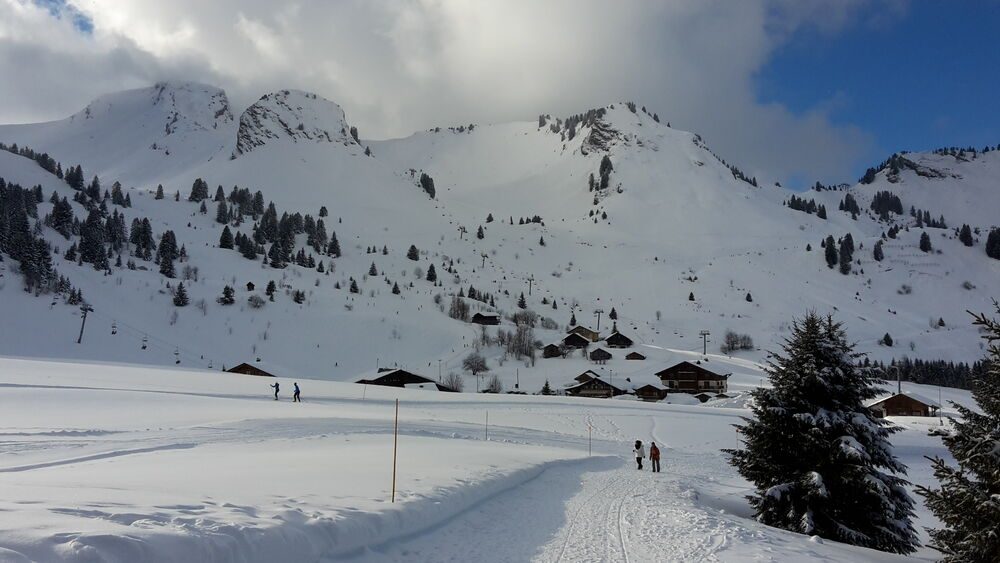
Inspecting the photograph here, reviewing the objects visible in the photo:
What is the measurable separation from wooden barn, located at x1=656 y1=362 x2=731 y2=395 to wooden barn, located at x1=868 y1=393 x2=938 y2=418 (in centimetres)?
1904

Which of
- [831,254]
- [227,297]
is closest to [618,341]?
[227,297]

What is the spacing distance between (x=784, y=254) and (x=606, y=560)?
19462 centimetres

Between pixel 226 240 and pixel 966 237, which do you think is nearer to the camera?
pixel 226 240

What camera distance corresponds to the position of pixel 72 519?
6.79 metres

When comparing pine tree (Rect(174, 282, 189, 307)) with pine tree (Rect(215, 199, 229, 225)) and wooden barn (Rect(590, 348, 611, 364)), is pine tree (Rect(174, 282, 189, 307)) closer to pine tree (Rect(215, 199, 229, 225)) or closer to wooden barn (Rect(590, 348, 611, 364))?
pine tree (Rect(215, 199, 229, 225))

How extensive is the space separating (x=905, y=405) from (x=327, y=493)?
85.5 m

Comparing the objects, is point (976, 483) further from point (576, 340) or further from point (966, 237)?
point (966, 237)

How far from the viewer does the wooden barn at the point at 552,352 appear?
10741cm

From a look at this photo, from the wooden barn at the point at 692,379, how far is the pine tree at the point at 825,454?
72.3 m

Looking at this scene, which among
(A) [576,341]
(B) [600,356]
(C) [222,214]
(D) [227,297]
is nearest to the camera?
(B) [600,356]

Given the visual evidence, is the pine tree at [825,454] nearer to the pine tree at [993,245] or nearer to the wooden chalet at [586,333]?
the wooden chalet at [586,333]

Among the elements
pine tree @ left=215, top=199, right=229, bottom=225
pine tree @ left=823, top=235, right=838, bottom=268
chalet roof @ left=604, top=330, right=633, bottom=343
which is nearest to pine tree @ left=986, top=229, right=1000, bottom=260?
pine tree @ left=823, top=235, right=838, bottom=268

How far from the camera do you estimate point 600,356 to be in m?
104

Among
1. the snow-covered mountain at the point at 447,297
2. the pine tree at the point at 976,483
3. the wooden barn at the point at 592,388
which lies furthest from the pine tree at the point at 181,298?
the pine tree at the point at 976,483
